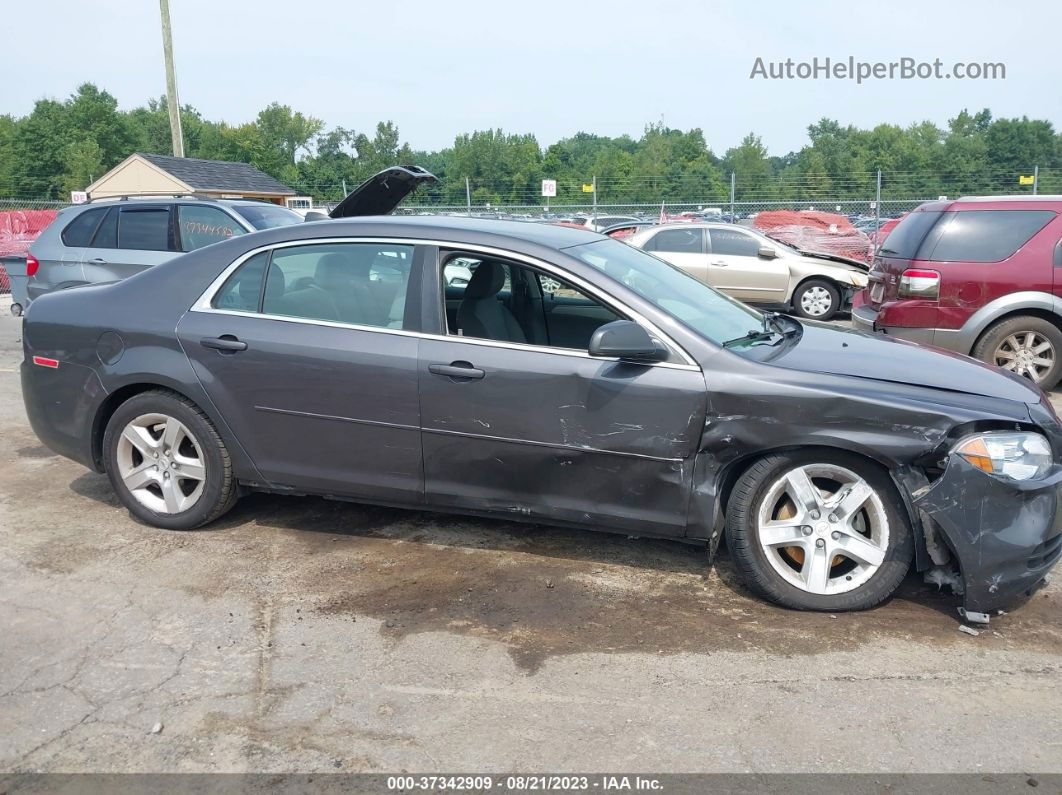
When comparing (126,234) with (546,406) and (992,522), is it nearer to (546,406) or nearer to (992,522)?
(546,406)

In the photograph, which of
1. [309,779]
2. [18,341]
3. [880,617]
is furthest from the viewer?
[18,341]

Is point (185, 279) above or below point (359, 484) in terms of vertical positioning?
above

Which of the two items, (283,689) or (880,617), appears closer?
(283,689)

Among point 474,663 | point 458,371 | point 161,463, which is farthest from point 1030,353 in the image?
point 161,463

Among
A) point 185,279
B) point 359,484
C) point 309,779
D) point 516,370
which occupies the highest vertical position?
point 185,279

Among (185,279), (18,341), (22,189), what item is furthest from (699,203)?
(22,189)

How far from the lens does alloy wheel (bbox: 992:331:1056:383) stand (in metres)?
7.98

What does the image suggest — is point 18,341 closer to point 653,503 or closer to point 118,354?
point 118,354

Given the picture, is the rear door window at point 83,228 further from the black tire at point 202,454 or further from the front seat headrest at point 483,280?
the front seat headrest at point 483,280

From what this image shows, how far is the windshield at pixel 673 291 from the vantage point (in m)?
4.27

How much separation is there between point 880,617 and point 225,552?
10.0ft

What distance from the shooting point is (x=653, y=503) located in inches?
158

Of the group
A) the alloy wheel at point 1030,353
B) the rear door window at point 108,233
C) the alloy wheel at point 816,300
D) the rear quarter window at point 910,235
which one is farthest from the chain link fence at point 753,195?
the alloy wheel at point 1030,353

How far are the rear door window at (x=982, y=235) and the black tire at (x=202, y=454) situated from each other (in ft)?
20.1
